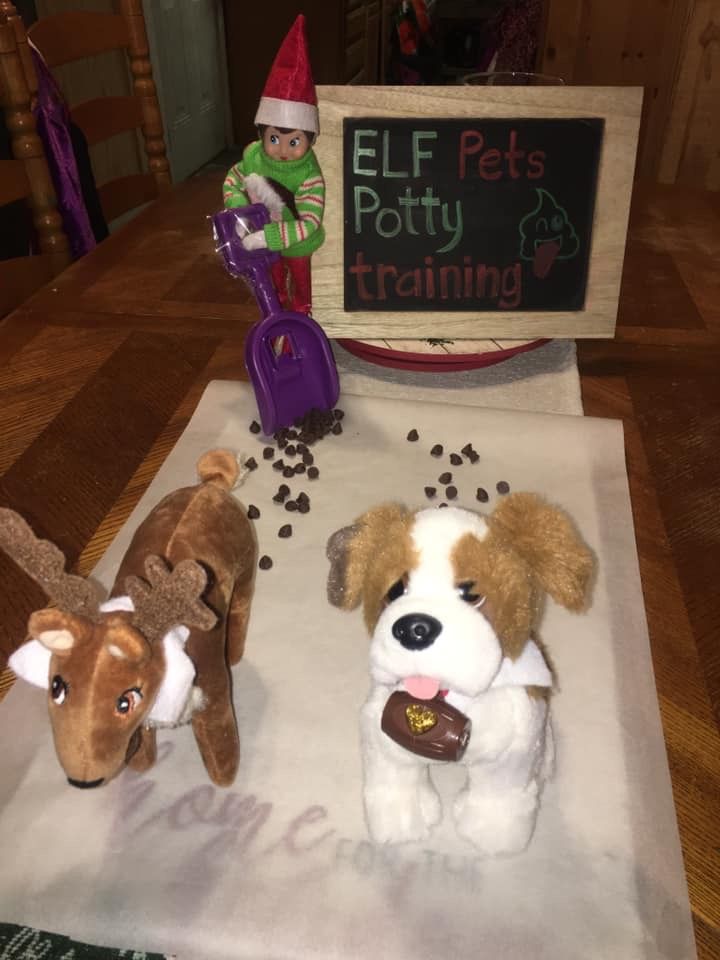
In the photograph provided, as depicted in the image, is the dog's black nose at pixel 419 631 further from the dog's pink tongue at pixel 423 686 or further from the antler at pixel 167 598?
the antler at pixel 167 598

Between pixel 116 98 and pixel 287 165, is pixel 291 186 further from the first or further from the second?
pixel 116 98

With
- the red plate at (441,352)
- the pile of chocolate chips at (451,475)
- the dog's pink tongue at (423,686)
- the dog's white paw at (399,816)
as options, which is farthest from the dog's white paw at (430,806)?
the red plate at (441,352)

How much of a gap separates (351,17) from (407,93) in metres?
4.33

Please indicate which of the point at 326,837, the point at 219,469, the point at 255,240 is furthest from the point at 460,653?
the point at 255,240

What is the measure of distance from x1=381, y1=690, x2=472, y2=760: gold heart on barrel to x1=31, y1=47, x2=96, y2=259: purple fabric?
1732mm

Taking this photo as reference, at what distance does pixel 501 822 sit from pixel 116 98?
2.03m

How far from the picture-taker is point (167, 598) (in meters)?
0.57

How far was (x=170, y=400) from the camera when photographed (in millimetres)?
1208

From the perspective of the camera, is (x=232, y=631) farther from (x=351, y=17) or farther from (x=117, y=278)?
(x=351, y=17)

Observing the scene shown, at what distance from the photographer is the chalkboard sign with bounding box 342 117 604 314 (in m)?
1.15

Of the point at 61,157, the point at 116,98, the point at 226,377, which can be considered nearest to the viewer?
the point at 226,377

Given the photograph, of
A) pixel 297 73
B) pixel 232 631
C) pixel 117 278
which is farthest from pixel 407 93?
pixel 232 631

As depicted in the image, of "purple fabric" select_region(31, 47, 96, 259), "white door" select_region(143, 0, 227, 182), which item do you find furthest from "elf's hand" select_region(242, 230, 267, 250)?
"white door" select_region(143, 0, 227, 182)

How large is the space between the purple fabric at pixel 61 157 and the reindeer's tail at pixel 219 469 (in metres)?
1.37
